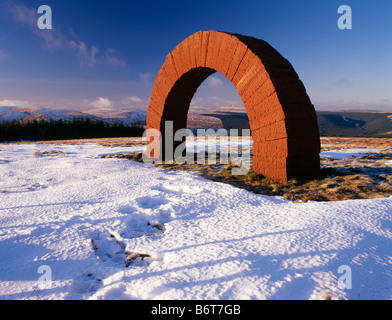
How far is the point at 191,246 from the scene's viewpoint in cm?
202

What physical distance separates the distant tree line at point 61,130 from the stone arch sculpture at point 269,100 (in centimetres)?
2104

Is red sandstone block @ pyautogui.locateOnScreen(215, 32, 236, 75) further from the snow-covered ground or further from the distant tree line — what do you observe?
the distant tree line

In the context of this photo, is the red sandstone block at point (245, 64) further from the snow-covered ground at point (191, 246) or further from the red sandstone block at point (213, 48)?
the snow-covered ground at point (191, 246)

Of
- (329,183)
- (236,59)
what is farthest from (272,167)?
(236,59)

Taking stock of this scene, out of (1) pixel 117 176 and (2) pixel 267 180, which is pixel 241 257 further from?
(1) pixel 117 176

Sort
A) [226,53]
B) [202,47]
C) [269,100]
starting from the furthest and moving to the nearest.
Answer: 1. [202,47]
2. [226,53]
3. [269,100]

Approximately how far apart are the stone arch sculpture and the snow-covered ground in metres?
0.98

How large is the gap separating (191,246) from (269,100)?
2758 millimetres

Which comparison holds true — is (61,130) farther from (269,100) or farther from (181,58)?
(269,100)

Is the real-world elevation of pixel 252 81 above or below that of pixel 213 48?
below

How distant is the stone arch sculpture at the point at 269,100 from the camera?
12.4ft

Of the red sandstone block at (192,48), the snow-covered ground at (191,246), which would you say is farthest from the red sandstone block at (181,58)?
the snow-covered ground at (191,246)

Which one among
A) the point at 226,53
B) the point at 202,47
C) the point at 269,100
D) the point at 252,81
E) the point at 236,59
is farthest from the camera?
the point at 202,47
